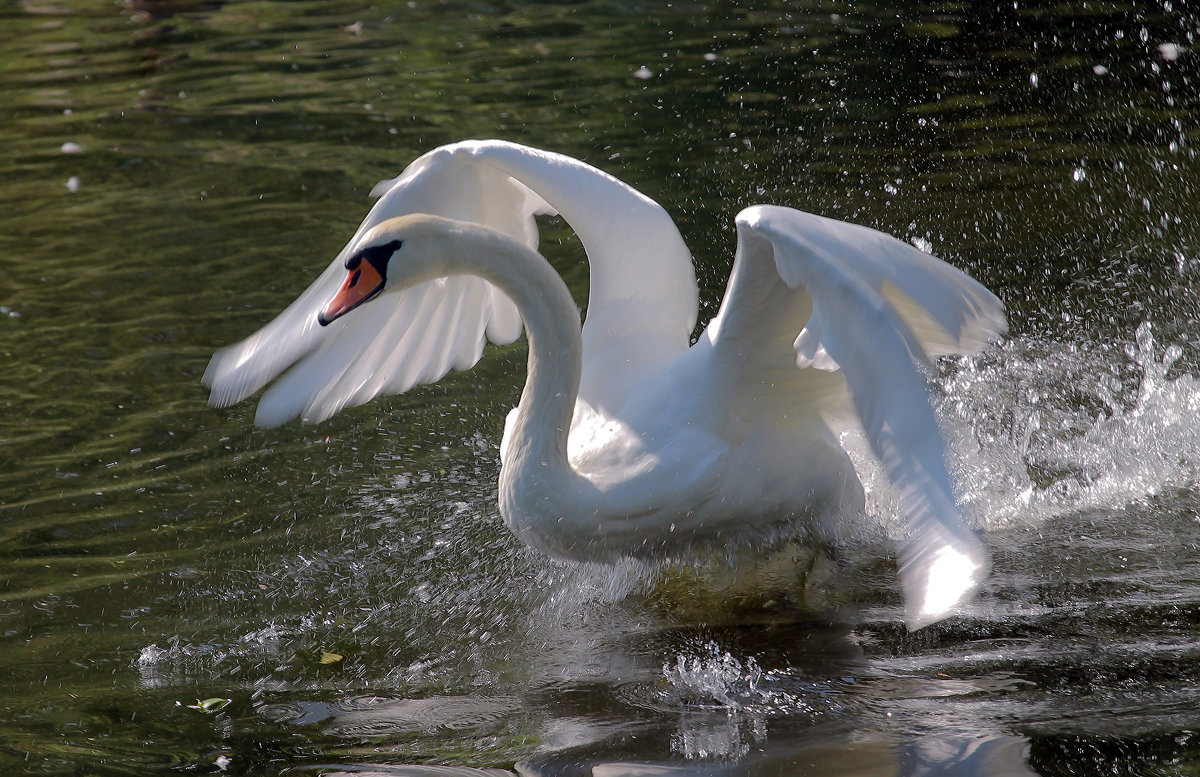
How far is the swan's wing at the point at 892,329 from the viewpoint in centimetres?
261

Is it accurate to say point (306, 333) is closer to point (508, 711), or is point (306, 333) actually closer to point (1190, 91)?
point (508, 711)

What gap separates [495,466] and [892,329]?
2.55 metres

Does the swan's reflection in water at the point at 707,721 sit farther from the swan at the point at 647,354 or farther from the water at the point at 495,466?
the swan at the point at 647,354

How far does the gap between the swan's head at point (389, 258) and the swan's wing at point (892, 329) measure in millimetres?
884

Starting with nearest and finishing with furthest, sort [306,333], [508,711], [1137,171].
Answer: [508,711]
[306,333]
[1137,171]

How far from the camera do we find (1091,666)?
3.40 m

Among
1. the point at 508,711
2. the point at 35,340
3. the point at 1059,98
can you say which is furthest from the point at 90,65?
the point at 508,711

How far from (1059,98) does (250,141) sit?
6.21 meters

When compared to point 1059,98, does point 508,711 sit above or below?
below

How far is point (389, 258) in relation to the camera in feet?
11.6

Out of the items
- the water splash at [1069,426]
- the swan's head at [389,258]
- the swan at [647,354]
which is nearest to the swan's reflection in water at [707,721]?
the swan at [647,354]

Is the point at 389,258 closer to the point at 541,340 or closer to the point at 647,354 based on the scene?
the point at 541,340

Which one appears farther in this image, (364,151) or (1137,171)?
(364,151)

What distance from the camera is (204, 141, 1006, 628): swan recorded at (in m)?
2.90
